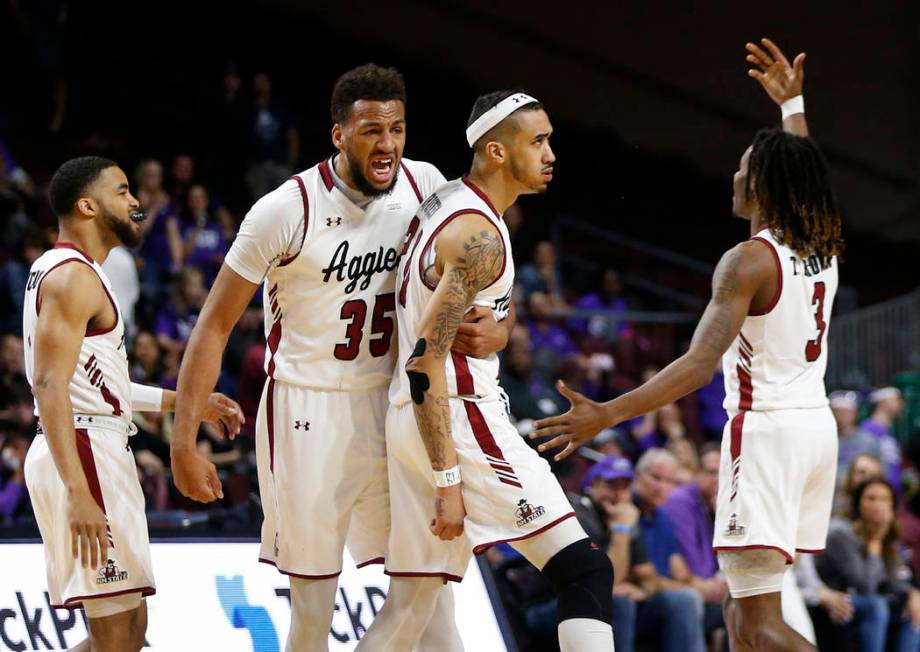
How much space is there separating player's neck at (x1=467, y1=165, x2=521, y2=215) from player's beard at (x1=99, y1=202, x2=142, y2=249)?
4.67 ft

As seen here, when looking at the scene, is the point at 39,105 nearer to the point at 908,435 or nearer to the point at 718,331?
the point at 908,435

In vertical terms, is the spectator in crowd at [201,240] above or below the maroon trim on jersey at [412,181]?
above

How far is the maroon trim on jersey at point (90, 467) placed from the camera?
16.5ft

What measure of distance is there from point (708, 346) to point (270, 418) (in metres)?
1.69

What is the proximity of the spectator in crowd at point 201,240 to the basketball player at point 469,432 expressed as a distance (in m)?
6.87

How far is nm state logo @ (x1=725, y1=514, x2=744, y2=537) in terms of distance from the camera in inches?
210

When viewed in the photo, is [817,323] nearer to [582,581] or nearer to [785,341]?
[785,341]

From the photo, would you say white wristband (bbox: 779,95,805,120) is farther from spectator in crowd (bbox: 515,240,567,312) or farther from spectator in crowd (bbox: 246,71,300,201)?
spectator in crowd (bbox: 246,71,300,201)

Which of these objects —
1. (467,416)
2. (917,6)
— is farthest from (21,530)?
(917,6)

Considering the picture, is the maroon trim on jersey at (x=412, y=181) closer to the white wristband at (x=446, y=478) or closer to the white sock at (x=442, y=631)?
the white wristband at (x=446, y=478)

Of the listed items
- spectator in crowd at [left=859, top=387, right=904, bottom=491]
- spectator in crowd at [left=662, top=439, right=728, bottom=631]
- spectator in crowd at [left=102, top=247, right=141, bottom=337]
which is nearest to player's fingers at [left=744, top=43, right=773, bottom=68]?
spectator in crowd at [left=662, top=439, right=728, bottom=631]

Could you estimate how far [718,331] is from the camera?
5.24 meters

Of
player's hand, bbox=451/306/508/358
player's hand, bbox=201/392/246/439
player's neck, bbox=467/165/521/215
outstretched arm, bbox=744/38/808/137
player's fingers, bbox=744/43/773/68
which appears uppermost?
player's fingers, bbox=744/43/773/68

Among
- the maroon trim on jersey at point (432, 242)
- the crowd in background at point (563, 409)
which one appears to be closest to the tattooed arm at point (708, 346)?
the maroon trim on jersey at point (432, 242)
